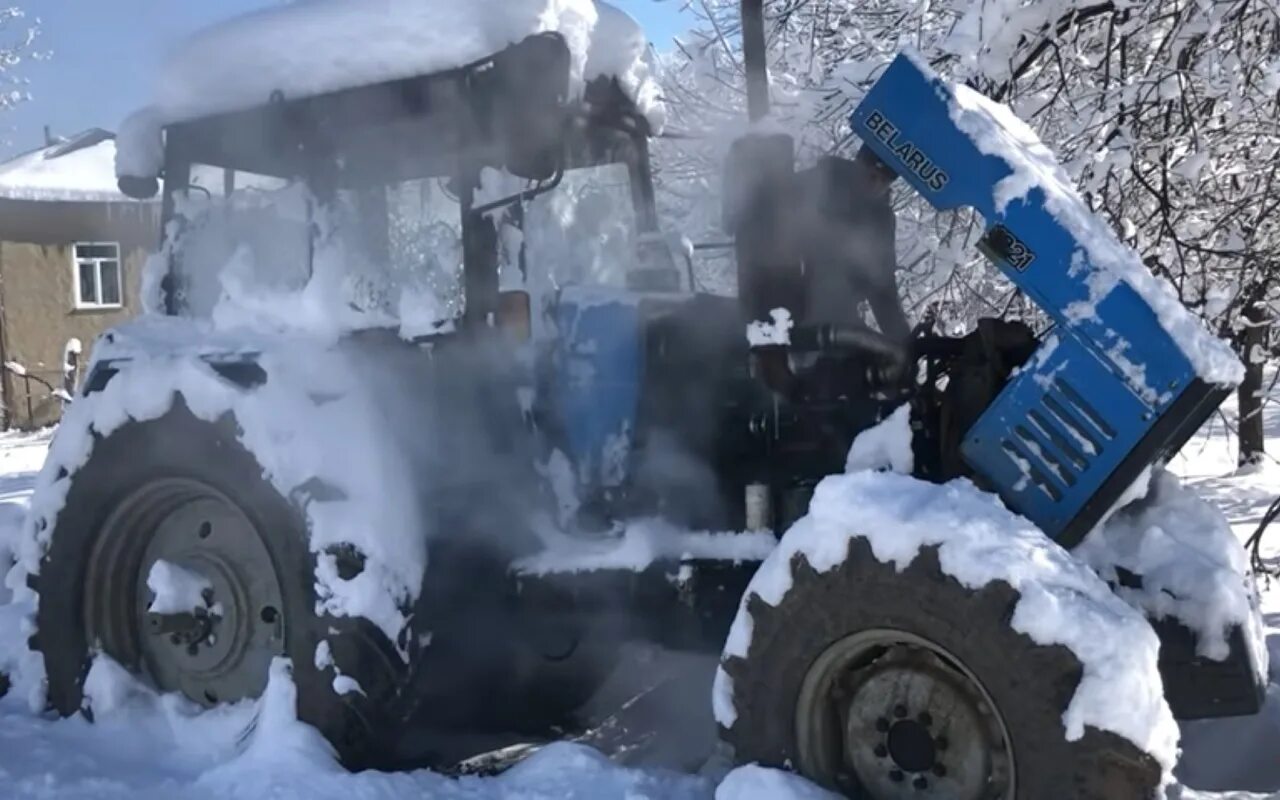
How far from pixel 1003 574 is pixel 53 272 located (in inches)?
887

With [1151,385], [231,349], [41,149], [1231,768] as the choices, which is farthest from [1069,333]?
[41,149]

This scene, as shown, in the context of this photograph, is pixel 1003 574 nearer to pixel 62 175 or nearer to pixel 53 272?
pixel 53 272

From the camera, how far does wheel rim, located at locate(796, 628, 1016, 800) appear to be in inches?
120

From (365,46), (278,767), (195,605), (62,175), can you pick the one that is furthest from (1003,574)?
(62,175)

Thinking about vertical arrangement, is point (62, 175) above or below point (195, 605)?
above

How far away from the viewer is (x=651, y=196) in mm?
4949

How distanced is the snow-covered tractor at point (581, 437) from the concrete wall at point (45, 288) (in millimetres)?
18535

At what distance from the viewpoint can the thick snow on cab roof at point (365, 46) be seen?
3.86 m

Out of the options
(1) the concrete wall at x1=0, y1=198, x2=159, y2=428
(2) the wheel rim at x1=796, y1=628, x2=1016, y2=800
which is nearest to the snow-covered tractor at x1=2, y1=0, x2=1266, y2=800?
(2) the wheel rim at x1=796, y1=628, x2=1016, y2=800

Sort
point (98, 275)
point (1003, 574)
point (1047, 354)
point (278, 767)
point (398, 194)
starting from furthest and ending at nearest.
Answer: point (98, 275) → point (398, 194) → point (278, 767) → point (1047, 354) → point (1003, 574)

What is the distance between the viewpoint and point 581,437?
165 inches

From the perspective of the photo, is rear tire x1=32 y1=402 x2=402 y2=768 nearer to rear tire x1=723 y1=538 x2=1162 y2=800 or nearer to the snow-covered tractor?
the snow-covered tractor

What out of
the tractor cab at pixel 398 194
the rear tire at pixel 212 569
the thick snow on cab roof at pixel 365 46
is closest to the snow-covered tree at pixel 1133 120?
the thick snow on cab roof at pixel 365 46

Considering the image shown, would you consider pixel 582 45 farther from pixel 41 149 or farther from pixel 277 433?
pixel 41 149
